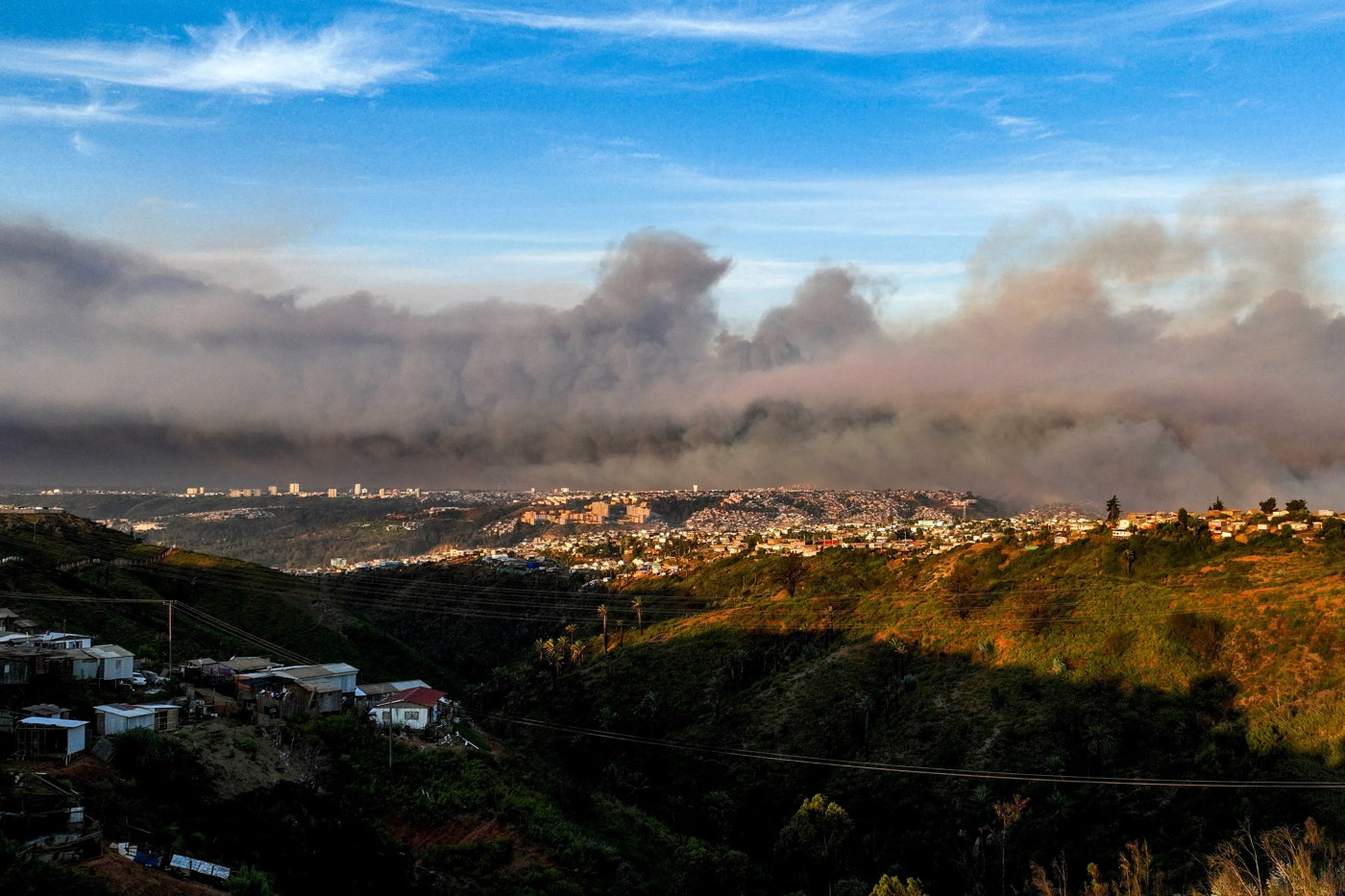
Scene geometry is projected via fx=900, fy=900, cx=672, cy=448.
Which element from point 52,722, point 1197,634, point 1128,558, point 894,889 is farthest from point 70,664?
point 1128,558

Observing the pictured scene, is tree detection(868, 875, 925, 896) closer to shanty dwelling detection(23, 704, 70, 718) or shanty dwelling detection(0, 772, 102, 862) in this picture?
shanty dwelling detection(0, 772, 102, 862)

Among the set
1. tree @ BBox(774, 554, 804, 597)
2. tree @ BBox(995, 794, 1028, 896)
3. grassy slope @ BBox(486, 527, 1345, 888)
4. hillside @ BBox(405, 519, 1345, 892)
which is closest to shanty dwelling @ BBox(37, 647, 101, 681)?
hillside @ BBox(405, 519, 1345, 892)

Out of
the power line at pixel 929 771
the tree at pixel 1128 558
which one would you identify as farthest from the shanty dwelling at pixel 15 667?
the tree at pixel 1128 558

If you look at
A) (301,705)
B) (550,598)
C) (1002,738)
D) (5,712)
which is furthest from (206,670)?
(550,598)

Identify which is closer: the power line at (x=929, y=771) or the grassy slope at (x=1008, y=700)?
the power line at (x=929, y=771)

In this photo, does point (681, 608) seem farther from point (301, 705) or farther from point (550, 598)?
point (301, 705)

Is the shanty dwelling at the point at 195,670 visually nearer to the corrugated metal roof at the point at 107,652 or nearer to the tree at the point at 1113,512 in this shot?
the corrugated metal roof at the point at 107,652

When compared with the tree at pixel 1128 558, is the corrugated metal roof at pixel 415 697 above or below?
below

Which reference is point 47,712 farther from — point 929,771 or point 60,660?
point 929,771
